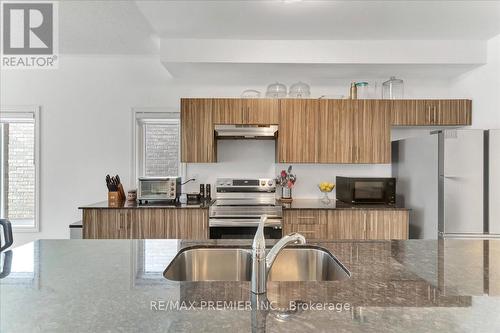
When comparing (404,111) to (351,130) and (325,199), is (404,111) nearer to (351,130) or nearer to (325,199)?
(351,130)

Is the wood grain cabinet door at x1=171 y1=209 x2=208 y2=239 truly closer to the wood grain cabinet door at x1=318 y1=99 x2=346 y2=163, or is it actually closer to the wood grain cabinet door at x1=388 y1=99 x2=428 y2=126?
the wood grain cabinet door at x1=318 y1=99 x2=346 y2=163

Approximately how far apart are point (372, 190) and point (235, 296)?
279 cm

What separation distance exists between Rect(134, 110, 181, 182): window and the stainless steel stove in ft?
2.20

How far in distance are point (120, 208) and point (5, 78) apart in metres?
2.32

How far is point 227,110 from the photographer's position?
3369 mm

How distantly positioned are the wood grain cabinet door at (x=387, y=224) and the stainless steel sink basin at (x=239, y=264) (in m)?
1.85

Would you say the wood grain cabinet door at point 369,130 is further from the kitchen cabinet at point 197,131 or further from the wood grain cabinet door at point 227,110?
the kitchen cabinet at point 197,131

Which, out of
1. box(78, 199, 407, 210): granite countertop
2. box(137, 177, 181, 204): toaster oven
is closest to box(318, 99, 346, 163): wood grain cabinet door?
box(78, 199, 407, 210): granite countertop

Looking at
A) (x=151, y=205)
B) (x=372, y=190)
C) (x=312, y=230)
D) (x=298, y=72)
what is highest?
(x=298, y=72)

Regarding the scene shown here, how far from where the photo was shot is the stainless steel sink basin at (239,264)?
145cm

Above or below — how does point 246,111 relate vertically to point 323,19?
below

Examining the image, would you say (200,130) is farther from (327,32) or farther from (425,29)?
Answer: (425,29)

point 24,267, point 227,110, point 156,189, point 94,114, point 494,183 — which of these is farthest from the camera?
point 94,114

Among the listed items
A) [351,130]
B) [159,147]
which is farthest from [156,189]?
[351,130]
